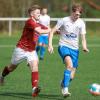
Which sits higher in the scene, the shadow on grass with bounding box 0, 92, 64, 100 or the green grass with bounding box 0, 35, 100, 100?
the shadow on grass with bounding box 0, 92, 64, 100

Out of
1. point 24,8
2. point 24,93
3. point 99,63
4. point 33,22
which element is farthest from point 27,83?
point 24,8

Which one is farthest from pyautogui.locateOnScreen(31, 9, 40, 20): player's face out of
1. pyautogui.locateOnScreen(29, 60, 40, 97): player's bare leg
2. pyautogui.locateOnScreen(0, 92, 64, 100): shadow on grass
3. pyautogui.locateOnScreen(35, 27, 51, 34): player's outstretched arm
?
pyautogui.locateOnScreen(0, 92, 64, 100): shadow on grass

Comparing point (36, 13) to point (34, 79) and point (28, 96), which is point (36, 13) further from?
point (28, 96)

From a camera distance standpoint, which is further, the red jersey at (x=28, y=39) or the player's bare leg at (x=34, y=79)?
the red jersey at (x=28, y=39)

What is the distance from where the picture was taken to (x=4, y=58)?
21906 millimetres

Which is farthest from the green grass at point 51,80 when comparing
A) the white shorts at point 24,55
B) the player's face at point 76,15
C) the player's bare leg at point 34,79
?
the player's face at point 76,15

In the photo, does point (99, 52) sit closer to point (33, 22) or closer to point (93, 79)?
point (93, 79)

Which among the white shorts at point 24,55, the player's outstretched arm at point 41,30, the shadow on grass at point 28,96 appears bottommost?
the shadow on grass at point 28,96

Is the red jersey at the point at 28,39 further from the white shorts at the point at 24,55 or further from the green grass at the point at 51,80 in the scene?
the green grass at the point at 51,80

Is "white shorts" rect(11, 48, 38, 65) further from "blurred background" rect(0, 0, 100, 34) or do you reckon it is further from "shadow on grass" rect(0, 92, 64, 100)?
"blurred background" rect(0, 0, 100, 34)

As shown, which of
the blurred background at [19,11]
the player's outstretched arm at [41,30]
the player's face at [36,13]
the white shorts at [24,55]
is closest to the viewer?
the player's outstretched arm at [41,30]

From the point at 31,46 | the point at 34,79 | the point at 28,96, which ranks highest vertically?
the point at 31,46

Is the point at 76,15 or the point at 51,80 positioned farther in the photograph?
the point at 51,80

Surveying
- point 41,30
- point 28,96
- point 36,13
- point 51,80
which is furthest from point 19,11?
point 41,30
